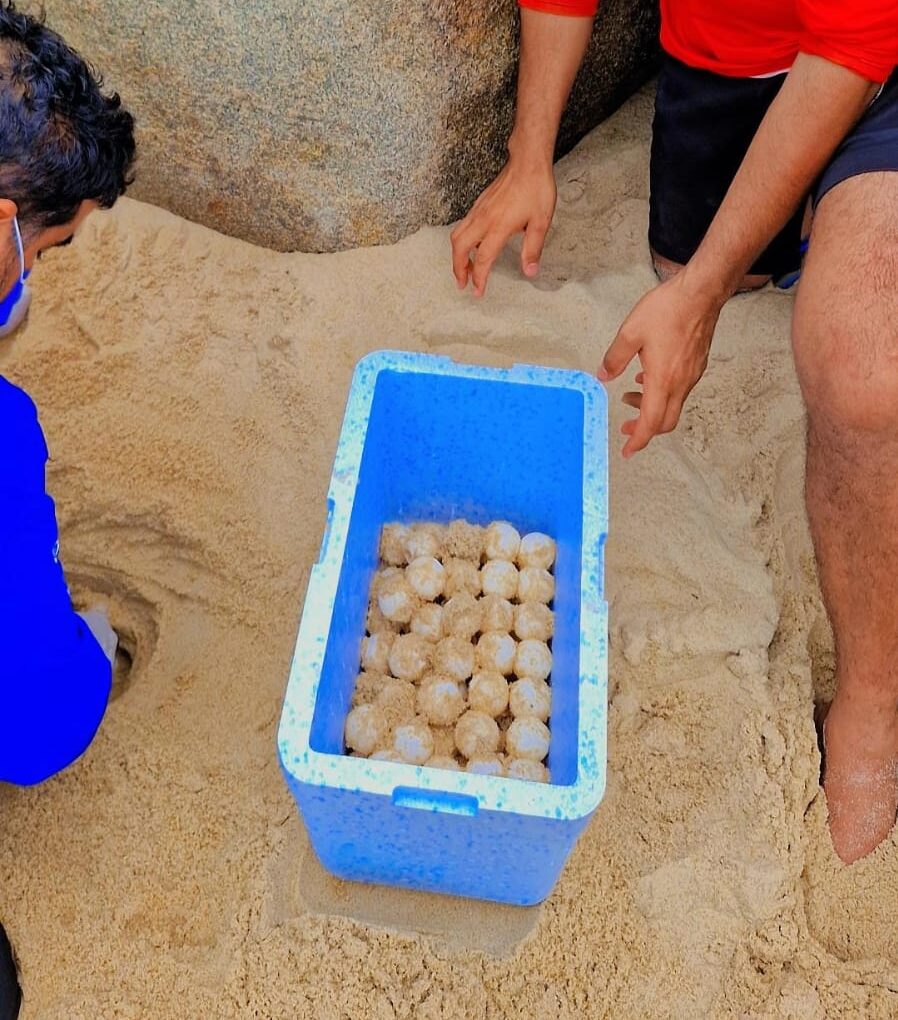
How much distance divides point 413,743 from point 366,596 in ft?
0.88

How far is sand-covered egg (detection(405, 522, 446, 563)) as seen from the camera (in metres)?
1.41

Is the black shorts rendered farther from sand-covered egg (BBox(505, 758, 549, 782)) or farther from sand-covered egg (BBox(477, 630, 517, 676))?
sand-covered egg (BBox(505, 758, 549, 782))

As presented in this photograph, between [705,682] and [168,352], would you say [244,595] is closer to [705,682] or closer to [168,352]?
[168,352]

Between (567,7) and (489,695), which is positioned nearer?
(489,695)

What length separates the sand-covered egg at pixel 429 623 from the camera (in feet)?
4.42

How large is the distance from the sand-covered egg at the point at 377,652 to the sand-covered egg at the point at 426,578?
8cm

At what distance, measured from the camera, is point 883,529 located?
122cm

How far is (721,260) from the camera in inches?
52.8

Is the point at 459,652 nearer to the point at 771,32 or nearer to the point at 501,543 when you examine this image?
the point at 501,543

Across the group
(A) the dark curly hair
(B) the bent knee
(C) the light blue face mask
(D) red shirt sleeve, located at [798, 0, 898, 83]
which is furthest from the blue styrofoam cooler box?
(C) the light blue face mask

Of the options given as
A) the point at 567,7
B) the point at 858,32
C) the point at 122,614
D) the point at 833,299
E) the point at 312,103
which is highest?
the point at 858,32

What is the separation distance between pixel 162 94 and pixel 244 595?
0.93m

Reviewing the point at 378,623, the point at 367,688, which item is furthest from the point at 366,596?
the point at 367,688

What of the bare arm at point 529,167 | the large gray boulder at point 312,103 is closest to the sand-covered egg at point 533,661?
the bare arm at point 529,167
